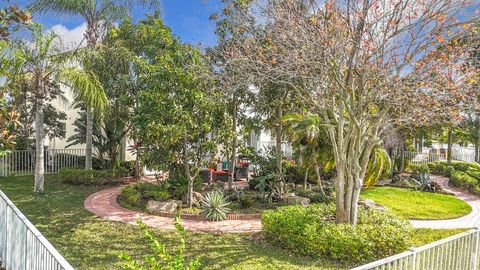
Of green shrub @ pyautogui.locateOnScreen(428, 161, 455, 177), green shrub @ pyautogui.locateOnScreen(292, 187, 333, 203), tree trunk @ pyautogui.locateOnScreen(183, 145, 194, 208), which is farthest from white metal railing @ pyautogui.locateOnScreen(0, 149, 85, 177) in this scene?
green shrub @ pyautogui.locateOnScreen(428, 161, 455, 177)

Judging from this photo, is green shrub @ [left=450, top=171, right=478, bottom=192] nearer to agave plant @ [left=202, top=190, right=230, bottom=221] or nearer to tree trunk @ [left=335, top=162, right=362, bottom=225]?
tree trunk @ [left=335, top=162, right=362, bottom=225]

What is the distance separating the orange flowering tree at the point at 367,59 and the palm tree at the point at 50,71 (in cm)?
697

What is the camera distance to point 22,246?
5535mm

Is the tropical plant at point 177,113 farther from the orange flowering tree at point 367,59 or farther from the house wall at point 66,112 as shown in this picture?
the house wall at point 66,112

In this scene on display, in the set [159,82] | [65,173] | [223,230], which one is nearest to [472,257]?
[223,230]

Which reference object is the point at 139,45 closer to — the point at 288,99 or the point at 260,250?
the point at 288,99

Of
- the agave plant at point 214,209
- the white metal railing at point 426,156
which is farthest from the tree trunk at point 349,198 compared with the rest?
the white metal railing at point 426,156

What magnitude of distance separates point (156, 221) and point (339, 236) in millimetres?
6092

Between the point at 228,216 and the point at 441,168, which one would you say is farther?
the point at 441,168

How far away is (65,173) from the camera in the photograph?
18.0 metres

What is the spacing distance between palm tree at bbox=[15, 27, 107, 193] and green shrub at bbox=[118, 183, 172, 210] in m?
3.66

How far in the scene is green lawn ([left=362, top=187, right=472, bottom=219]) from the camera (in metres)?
14.1

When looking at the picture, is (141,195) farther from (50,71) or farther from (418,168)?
(418,168)

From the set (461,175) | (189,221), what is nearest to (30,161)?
(189,221)
